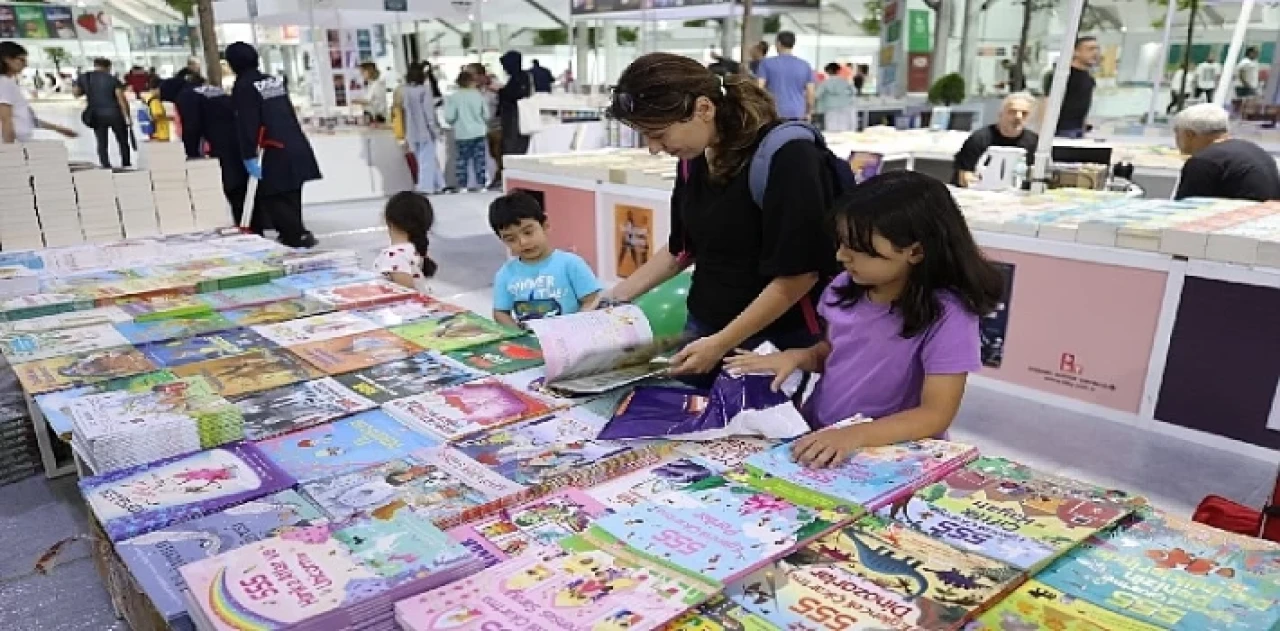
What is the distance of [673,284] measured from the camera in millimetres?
2137

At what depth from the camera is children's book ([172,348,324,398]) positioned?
5.95 feet

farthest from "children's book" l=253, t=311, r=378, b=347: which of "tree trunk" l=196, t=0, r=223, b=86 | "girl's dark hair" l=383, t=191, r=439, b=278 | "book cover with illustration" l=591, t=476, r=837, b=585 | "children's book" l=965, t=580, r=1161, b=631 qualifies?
"tree trunk" l=196, t=0, r=223, b=86

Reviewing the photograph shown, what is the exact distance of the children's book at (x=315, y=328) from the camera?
7.08 ft

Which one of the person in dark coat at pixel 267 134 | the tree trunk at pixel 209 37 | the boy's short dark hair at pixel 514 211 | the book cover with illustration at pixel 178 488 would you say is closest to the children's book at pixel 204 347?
the book cover with illustration at pixel 178 488

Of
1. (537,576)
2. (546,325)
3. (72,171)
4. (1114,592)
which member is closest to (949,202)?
(1114,592)

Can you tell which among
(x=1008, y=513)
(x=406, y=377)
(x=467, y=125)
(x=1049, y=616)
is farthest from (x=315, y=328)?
(x=467, y=125)

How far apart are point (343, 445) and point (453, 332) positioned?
708mm

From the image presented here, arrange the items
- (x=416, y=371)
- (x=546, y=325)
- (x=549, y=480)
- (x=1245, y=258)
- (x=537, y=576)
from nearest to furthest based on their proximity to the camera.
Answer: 1. (x=537, y=576)
2. (x=549, y=480)
3. (x=546, y=325)
4. (x=416, y=371)
5. (x=1245, y=258)

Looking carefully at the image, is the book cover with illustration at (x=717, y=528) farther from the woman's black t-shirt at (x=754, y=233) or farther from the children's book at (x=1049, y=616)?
the woman's black t-shirt at (x=754, y=233)

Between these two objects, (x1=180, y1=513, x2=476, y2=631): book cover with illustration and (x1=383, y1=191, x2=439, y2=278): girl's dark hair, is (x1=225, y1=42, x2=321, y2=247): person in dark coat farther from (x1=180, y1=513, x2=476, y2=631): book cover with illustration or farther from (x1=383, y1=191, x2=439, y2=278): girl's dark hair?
(x1=180, y1=513, x2=476, y2=631): book cover with illustration

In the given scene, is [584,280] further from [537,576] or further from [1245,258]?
[1245,258]

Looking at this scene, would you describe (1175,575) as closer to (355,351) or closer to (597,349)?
(597,349)

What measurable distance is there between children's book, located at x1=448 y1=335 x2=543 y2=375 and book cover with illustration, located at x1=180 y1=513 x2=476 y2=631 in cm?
85

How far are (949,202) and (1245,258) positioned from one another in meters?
2.01
